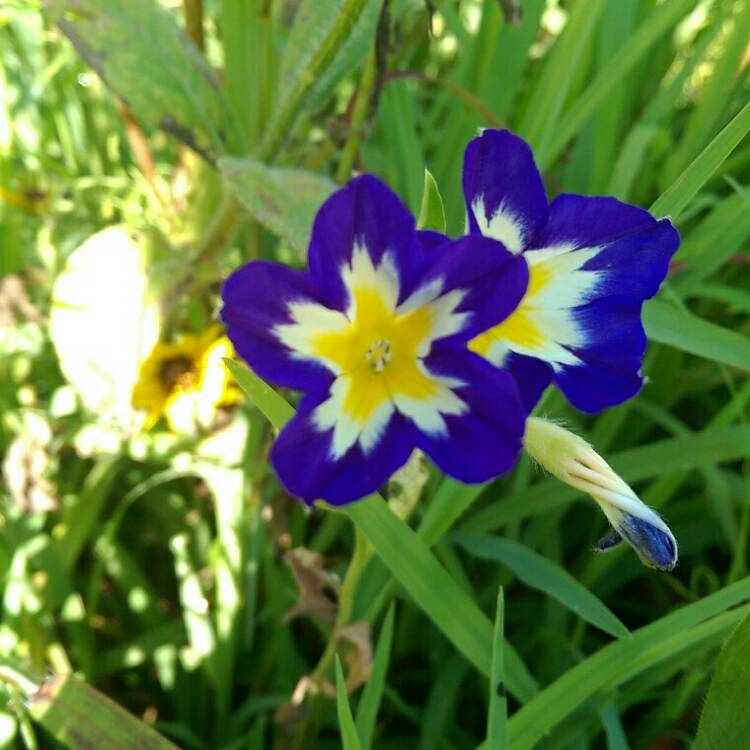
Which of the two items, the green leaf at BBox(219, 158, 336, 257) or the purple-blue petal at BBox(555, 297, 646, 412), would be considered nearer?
the purple-blue petal at BBox(555, 297, 646, 412)

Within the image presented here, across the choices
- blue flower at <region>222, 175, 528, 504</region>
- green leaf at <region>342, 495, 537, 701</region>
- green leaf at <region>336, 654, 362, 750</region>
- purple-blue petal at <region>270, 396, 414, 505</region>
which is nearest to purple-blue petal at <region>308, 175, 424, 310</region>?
blue flower at <region>222, 175, 528, 504</region>

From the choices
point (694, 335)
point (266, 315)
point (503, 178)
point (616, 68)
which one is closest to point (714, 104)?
point (616, 68)

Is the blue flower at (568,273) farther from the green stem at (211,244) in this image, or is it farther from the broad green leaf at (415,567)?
the green stem at (211,244)

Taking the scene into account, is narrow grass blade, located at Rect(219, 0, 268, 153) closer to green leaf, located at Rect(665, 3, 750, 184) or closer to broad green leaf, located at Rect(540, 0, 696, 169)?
broad green leaf, located at Rect(540, 0, 696, 169)

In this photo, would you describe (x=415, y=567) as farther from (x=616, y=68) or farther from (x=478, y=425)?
(x=616, y=68)

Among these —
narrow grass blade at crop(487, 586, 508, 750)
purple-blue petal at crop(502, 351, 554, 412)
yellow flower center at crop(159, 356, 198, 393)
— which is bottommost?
yellow flower center at crop(159, 356, 198, 393)

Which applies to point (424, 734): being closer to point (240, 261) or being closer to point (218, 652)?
point (218, 652)

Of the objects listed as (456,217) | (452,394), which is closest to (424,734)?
(452,394)
